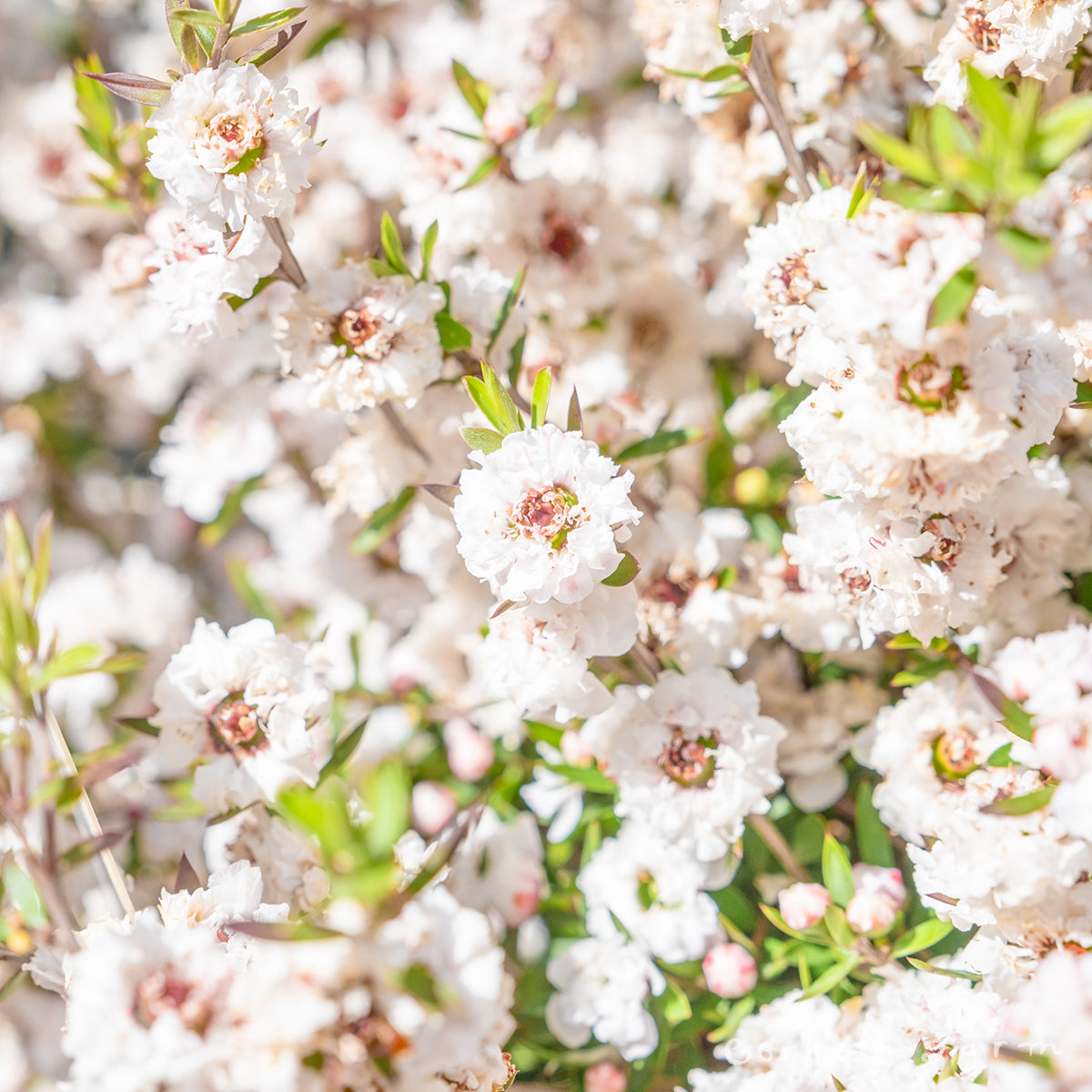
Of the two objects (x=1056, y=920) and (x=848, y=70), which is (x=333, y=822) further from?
(x=848, y=70)

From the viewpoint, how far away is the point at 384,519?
1.21 meters

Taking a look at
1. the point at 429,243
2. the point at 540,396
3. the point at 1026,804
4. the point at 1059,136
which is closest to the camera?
the point at 1059,136

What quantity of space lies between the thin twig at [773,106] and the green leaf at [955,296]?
A: 46 cm

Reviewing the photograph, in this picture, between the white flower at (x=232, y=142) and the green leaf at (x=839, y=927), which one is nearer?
the white flower at (x=232, y=142)

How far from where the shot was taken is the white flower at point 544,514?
0.81m

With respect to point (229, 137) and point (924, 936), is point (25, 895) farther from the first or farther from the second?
point (924, 936)

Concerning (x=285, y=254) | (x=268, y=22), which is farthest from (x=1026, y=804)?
(x=268, y=22)

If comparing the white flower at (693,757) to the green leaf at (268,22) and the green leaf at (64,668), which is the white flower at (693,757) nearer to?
the green leaf at (64,668)

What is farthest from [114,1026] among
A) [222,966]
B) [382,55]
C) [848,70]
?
[382,55]

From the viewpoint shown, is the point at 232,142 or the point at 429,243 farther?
the point at 429,243

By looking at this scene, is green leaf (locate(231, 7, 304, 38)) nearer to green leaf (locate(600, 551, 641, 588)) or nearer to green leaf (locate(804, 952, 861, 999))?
green leaf (locate(600, 551, 641, 588))

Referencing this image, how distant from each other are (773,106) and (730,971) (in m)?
0.93

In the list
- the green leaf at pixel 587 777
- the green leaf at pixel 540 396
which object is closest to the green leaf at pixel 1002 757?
the green leaf at pixel 587 777

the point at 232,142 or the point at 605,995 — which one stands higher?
the point at 232,142
